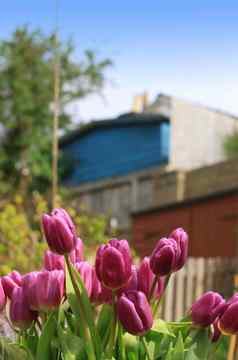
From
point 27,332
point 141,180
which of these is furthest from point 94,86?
point 27,332

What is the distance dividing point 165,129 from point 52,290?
76.7ft

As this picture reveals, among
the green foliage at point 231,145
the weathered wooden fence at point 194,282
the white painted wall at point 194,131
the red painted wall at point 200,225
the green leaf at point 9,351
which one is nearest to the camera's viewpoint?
the green leaf at point 9,351

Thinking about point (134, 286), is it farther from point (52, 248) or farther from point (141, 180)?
point (141, 180)

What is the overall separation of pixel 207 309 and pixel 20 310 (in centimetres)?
28

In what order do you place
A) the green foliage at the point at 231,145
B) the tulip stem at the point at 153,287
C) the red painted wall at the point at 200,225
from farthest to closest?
the green foliage at the point at 231,145 < the red painted wall at the point at 200,225 < the tulip stem at the point at 153,287

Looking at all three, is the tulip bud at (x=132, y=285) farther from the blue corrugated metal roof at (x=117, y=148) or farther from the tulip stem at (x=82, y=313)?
the blue corrugated metal roof at (x=117, y=148)

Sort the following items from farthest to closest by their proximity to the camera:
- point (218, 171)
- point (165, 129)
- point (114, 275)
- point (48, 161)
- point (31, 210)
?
point (48, 161) → point (165, 129) → point (31, 210) → point (218, 171) → point (114, 275)

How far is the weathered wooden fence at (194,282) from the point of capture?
799 cm

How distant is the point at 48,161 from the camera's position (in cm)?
2680

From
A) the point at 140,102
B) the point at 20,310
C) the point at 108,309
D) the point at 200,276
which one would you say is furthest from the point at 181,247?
the point at 140,102

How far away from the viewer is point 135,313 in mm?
1169

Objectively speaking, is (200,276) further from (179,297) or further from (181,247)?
(181,247)

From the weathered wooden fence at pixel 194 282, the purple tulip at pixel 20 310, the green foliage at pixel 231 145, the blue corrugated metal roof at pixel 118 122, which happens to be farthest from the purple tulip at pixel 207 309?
the green foliage at pixel 231 145

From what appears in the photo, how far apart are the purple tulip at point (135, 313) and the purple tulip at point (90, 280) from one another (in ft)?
0.30
